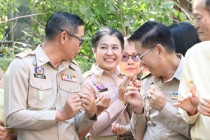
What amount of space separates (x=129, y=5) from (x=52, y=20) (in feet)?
8.02

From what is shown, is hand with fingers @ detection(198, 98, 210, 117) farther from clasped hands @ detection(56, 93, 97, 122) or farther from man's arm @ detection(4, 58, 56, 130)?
man's arm @ detection(4, 58, 56, 130)

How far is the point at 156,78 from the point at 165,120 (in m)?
0.55

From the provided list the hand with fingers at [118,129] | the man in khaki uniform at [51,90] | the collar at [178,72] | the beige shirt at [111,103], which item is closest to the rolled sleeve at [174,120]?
the collar at [178,72]

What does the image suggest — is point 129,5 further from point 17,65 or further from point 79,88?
point 17,65

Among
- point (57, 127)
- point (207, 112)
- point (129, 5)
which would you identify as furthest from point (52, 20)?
point (129, 5)

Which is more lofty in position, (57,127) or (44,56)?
(44,56)

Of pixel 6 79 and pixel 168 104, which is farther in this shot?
pixel 6 79

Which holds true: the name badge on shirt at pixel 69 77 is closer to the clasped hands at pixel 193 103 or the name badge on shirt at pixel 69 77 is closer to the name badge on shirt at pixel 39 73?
the name badge on shirt at pixel 39 73

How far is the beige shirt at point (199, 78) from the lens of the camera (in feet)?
7.91

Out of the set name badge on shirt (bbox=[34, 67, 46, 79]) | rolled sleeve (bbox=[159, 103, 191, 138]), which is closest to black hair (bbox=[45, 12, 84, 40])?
name badge on shirt (bbox=[34, 67, 46, 79])

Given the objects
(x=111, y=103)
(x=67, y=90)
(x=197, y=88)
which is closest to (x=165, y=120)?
(x=197, y=88)

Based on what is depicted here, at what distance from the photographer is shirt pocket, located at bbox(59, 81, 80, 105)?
322 centimetres

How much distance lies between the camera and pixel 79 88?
11.2ft

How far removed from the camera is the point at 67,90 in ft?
10.7
